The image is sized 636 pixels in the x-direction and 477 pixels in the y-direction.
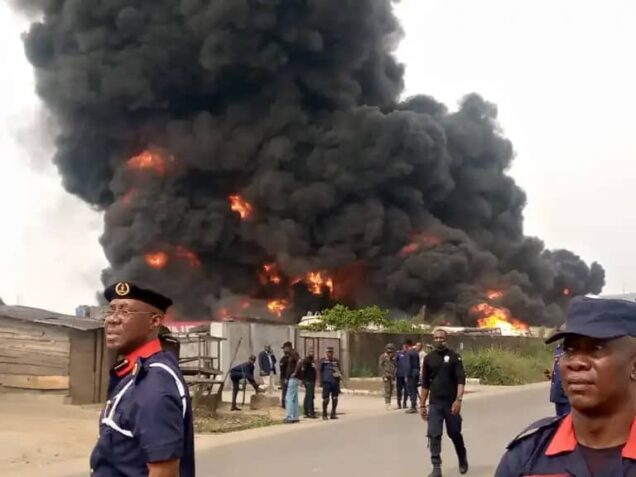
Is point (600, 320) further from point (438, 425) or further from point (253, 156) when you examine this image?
point (253, 156)

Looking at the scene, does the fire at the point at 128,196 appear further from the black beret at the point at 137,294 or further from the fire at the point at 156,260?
the black beret at the point at 137,294

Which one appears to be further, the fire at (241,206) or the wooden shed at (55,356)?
the fire at (241,206)

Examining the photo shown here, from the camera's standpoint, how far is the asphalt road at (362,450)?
988cm

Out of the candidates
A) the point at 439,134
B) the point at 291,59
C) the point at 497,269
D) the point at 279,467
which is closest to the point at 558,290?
the point at 497,269

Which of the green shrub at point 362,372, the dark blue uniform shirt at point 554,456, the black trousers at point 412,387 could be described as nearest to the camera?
the dark blue uniform shirt at point 554,456

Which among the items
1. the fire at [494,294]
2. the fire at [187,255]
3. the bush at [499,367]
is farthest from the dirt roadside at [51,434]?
the fire at [187,255]

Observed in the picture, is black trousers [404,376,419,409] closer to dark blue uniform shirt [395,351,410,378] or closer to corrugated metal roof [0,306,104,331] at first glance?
dark blue uniform shirt [395,351,410,378]

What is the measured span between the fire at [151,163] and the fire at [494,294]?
706 inches

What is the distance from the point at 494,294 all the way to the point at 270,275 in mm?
11773

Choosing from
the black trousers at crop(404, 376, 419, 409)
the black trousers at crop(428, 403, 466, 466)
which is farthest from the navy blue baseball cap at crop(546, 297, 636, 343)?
the black trousers at crop(404, 376, 419, 409)

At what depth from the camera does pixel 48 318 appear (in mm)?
17766

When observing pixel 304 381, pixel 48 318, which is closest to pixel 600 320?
pixel 304 381

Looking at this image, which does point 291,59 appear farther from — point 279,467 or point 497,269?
point 279,467

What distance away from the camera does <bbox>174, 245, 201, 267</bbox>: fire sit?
157 feet
